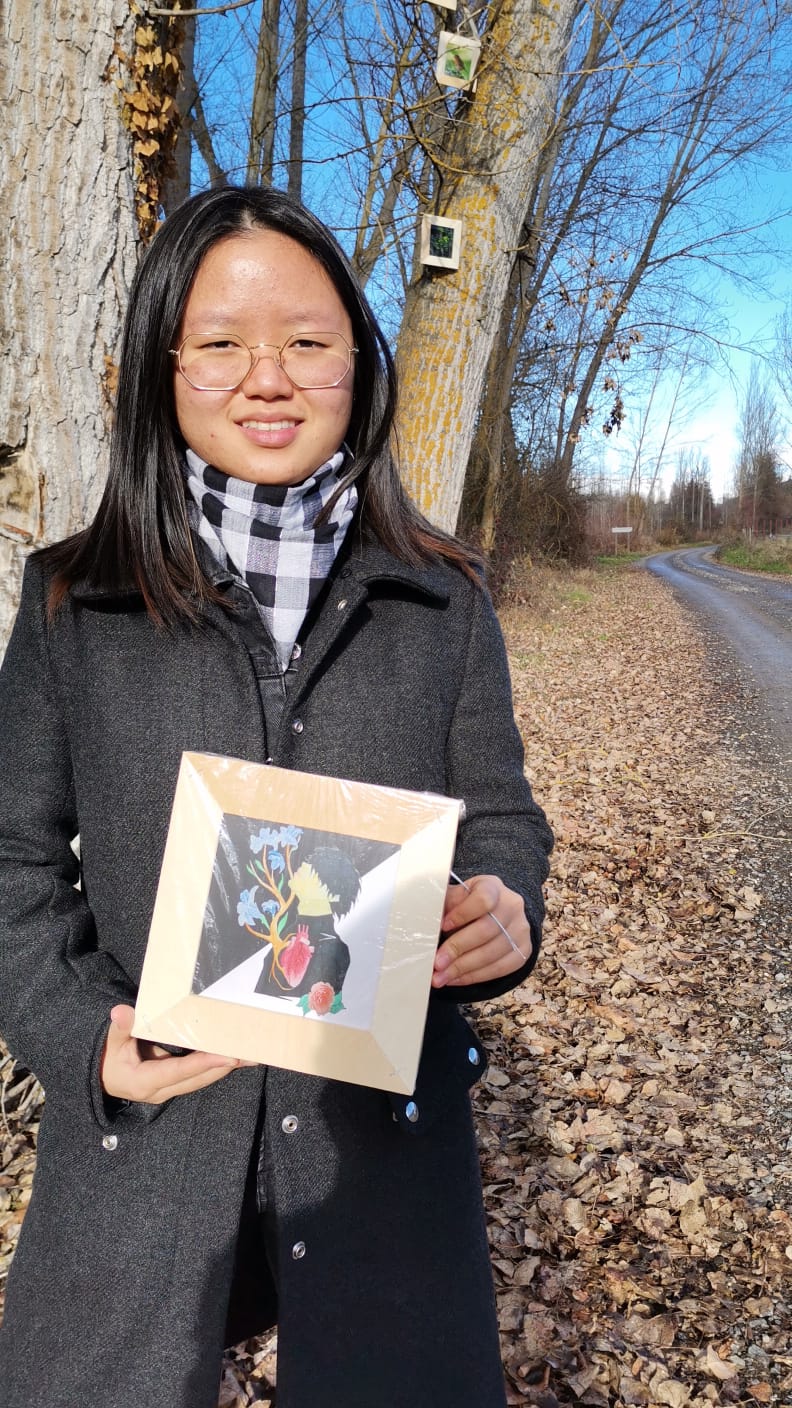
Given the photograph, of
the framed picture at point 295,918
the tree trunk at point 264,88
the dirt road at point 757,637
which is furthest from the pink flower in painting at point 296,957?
the tree trunk at point 264,88

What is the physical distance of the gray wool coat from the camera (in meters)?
1.33

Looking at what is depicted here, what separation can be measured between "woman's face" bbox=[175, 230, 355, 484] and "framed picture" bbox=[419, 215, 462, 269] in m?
2.88

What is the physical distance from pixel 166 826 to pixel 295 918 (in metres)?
0.34

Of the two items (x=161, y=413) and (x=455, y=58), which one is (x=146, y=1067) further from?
(x=455, y=58)

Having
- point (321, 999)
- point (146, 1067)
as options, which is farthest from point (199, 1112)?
point (321, 999)

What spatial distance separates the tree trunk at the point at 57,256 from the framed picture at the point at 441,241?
1.96 metres

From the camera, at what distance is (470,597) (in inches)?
65.8

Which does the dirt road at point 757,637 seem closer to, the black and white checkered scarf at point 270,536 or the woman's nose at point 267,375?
the black and white checkered scarf at point 270,536

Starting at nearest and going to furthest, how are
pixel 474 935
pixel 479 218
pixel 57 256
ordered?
pixel 474 935, pixel 57 256, pixel 479 218

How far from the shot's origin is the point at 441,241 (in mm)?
4016

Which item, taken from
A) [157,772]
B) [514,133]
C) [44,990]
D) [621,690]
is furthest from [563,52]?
[621,690]

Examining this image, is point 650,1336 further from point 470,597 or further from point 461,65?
point 461,65

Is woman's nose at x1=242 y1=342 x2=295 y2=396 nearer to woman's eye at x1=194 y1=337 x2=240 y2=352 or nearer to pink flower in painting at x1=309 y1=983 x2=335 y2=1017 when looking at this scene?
woman's eye at x1=194 y1=337 x2=240 y2=352

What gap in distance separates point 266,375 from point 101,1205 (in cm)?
137
